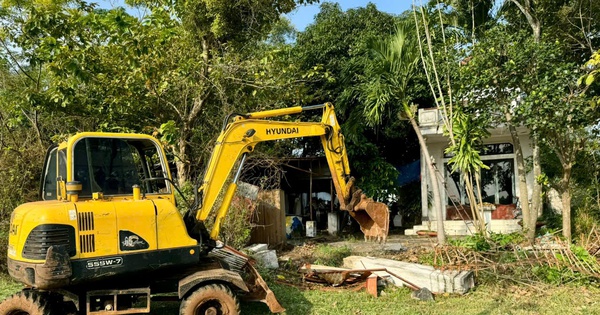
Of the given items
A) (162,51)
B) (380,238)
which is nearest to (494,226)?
(380,238)

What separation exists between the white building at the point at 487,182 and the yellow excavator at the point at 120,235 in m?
10.0

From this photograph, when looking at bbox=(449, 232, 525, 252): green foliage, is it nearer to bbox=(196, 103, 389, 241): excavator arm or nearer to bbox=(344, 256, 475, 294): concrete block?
bbox=(344, 256, 475, 294): concrete block

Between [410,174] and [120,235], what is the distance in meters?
14.1

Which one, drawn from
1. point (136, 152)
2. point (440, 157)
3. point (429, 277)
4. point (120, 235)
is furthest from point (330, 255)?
point (440, 157)

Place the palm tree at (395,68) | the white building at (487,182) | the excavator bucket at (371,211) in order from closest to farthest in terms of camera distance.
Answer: the excavator bucket at (371,211), the palm tree at (395,68), the white building at (487,182)

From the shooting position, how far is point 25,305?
5469mm

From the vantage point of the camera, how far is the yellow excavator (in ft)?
16.8

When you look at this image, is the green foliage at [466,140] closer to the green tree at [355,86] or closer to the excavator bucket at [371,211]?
A: the excavator bucket at [371,211]

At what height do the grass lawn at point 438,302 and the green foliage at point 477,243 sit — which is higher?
the green foliage at point 477,243

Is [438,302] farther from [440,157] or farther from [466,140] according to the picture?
[440,157]

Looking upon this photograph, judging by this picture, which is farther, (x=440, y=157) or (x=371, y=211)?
(x=440, y=157)

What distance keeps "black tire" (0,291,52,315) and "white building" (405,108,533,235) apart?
39.6 feet

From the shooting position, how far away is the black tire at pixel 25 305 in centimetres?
543

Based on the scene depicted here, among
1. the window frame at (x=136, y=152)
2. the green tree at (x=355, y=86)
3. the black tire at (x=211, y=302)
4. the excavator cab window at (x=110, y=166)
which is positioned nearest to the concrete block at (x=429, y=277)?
the black tire at (x=211, y=302)
